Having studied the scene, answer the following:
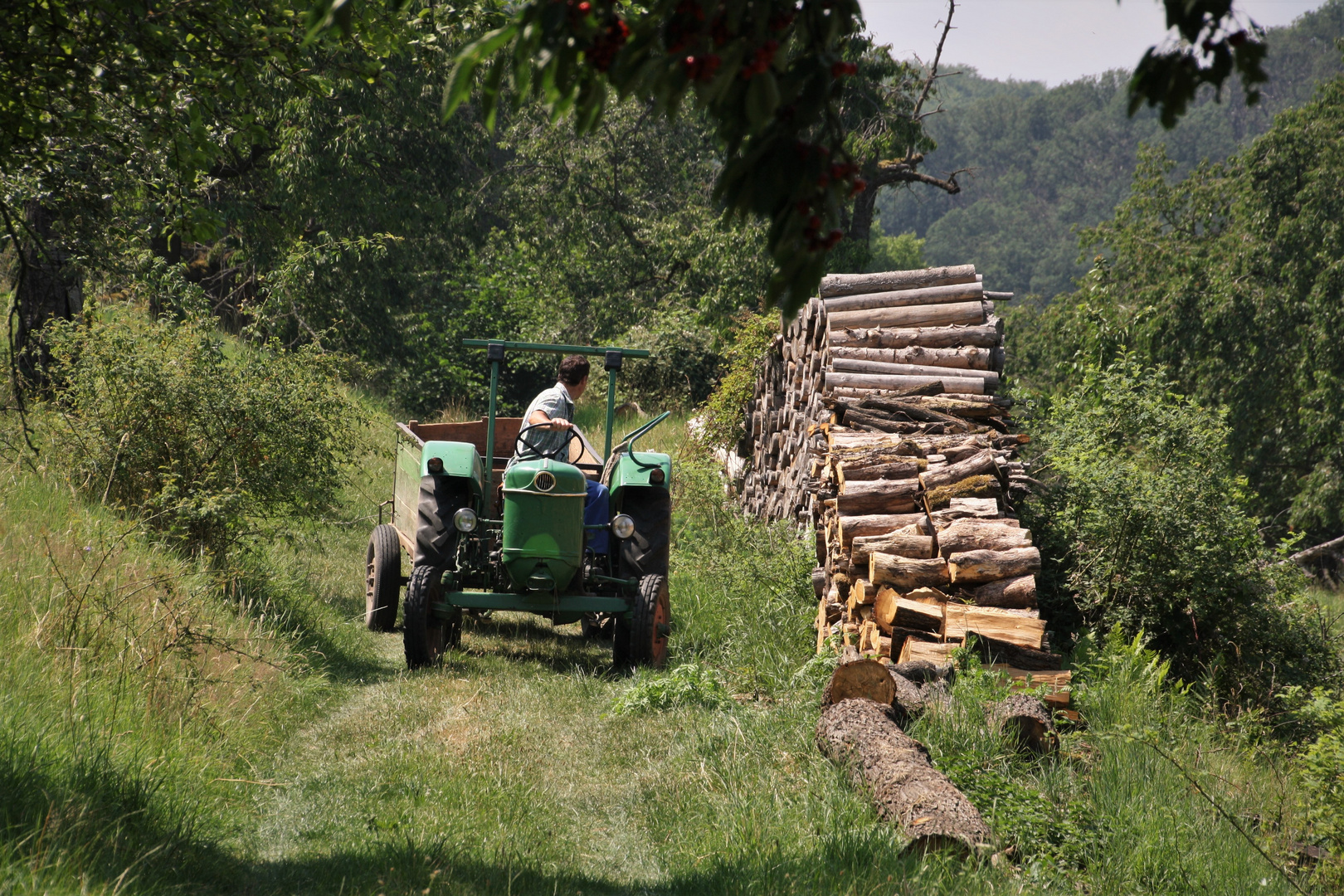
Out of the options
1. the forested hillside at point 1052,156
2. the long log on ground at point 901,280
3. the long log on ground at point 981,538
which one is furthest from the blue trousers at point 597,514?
the forested hillside at point 1052,156

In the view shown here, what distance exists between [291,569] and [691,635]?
3150mm

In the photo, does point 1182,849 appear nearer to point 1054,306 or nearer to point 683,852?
point 683,852

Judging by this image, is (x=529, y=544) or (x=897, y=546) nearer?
(x=897, y=546)

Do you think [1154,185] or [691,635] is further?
[1154,185]

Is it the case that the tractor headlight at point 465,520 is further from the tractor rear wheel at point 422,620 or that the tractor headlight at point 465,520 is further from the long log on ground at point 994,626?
the long log on ground at point 994,626

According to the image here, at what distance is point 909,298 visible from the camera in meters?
9.06

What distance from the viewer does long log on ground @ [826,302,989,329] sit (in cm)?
878

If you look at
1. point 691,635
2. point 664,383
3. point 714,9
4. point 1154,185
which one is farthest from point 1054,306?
point 714,9

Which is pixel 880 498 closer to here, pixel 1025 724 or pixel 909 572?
pixel 909 572

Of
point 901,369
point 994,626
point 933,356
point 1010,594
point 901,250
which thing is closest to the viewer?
point 994,626

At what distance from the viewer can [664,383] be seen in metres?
→ 18.8

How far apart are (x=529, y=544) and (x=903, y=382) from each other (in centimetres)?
332

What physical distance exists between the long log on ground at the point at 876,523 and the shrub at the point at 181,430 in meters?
3.72

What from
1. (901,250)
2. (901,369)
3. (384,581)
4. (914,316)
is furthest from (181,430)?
(901,250)
